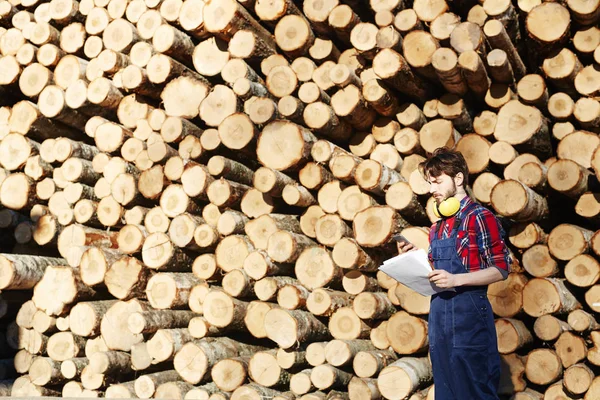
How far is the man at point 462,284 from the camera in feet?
9.57

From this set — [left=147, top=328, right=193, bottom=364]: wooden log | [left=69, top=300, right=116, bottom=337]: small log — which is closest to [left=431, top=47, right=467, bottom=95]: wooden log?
[left=147, top=328, right=193, bottom=364]: wooden log

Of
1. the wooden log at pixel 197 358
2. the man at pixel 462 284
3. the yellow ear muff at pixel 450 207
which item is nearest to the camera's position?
the man at pixel 462 284

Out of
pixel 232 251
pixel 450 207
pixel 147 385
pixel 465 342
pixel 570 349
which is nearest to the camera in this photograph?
pixel 465 342

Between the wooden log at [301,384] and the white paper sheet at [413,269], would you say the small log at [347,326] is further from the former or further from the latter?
the white paper sheet at [413,269]

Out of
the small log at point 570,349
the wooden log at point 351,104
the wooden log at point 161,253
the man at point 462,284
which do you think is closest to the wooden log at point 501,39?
the wooden log at point 351,104

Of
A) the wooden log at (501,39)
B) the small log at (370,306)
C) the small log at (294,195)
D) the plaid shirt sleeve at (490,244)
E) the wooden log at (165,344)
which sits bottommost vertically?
the wooden log at (165,344)

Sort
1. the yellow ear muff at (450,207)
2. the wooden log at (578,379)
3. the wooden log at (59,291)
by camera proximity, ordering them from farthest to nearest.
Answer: the wooden log at (59,291)
the wooden log at (578,379)
the yellow ear muff at (450,207)

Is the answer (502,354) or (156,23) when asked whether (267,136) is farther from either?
(502,354)

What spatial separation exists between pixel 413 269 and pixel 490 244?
40 cm

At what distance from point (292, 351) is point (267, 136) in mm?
1504

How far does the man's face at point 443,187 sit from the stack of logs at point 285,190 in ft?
3.64

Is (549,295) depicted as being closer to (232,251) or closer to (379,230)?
(379,230)

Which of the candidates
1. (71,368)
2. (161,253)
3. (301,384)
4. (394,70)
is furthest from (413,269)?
(71,368)

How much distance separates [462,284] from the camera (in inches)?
112
